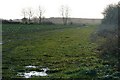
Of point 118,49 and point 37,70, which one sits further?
point 118,49

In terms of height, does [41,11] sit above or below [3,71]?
above

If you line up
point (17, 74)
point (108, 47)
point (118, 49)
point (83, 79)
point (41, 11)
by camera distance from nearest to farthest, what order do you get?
point (83, 79), point (17, 74), point (118, 49), point (108, 47), point (41, 11)

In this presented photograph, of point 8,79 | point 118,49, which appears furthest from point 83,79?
point 118,49

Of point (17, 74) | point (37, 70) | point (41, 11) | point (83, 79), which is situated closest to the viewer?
point (83, 79)

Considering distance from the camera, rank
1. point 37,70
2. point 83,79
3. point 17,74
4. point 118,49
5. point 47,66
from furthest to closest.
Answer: point 118,49, point 47,66, point 37,70, point 17,74, point 83,79

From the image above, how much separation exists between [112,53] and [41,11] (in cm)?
14368

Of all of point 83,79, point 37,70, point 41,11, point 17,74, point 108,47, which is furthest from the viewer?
point 41,11

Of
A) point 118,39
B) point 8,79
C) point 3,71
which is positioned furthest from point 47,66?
point 118,39

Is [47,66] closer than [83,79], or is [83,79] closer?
[83,79]

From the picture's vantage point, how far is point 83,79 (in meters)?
13.8

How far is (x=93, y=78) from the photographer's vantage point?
45.5 feet

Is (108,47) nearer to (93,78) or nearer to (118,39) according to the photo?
(118,39)

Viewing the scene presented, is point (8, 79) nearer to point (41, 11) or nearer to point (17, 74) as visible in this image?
point (17, 74)

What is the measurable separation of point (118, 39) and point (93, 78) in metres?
8.52
